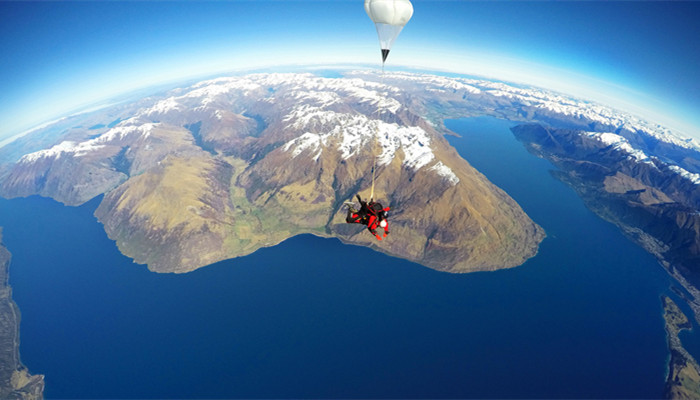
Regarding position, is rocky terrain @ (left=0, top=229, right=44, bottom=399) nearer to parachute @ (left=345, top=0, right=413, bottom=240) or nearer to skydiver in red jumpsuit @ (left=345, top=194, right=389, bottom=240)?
skydiver in red jumpsuit @ (left=345, top=194, right=389, bottom=240)

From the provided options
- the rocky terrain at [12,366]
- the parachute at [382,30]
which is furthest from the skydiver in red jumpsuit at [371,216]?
the rocky terrain at [12,366]

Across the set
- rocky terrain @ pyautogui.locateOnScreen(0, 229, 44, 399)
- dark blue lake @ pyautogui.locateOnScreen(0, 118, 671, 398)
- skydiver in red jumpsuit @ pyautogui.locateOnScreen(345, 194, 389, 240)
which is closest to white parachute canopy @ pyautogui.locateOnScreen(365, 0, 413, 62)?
skydiver in red jumpsuit @ pyautogui.locateOnScreen(345, 194, 389, 240)

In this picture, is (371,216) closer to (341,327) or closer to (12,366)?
(341,327)

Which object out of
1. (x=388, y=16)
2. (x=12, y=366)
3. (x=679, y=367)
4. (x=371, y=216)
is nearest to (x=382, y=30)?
(x=388, y=16)

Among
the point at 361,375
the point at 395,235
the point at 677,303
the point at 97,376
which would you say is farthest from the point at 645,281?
the point at 97,376

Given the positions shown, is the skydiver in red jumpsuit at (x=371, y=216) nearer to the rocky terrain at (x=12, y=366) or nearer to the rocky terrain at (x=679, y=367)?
the rocky terrain at (x=679, y=367)

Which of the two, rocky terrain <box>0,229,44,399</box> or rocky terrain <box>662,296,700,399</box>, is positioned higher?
rocky terrain <box>0,229,44,399</box>

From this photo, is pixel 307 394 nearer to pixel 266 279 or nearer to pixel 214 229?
pixel 266 279
